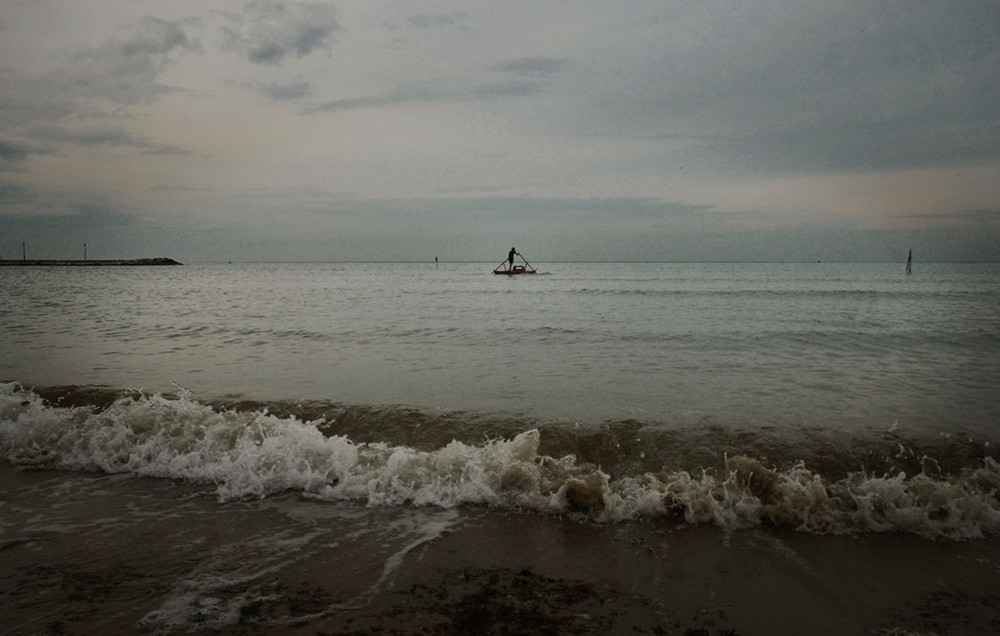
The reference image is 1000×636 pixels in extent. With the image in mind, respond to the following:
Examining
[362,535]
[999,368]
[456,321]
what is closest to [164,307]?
[456,321]

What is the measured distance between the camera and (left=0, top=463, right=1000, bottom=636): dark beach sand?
3078mm

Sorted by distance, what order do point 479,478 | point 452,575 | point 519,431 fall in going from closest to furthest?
point 452,575 < point 479,478 < point 519,431

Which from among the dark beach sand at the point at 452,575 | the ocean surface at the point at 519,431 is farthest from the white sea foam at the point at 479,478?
the dark beach sand at the point at 452,575

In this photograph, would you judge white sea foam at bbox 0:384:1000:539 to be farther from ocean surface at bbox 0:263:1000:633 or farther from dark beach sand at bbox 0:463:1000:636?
dark beach sand at bbox 0:463:1000:636

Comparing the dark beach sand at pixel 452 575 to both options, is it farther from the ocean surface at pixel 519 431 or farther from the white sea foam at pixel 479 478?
the white sea foam at pixel 479 478

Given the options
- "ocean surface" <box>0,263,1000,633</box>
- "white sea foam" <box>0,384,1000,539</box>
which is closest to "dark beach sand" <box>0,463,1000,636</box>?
"ocean surface" <box>0,263,1000,633</box>

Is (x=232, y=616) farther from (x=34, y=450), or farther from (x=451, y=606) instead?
(x=34, y=450)

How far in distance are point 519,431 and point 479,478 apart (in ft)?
5.03

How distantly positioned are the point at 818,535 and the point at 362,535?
3633 mm

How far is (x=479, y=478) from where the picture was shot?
5.12 metres

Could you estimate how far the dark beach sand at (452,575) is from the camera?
3.08m

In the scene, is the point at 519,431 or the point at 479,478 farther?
the point at 519,431

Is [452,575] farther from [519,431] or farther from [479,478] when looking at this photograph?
[519,431]

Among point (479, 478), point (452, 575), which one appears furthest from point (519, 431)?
point (452, 575)
